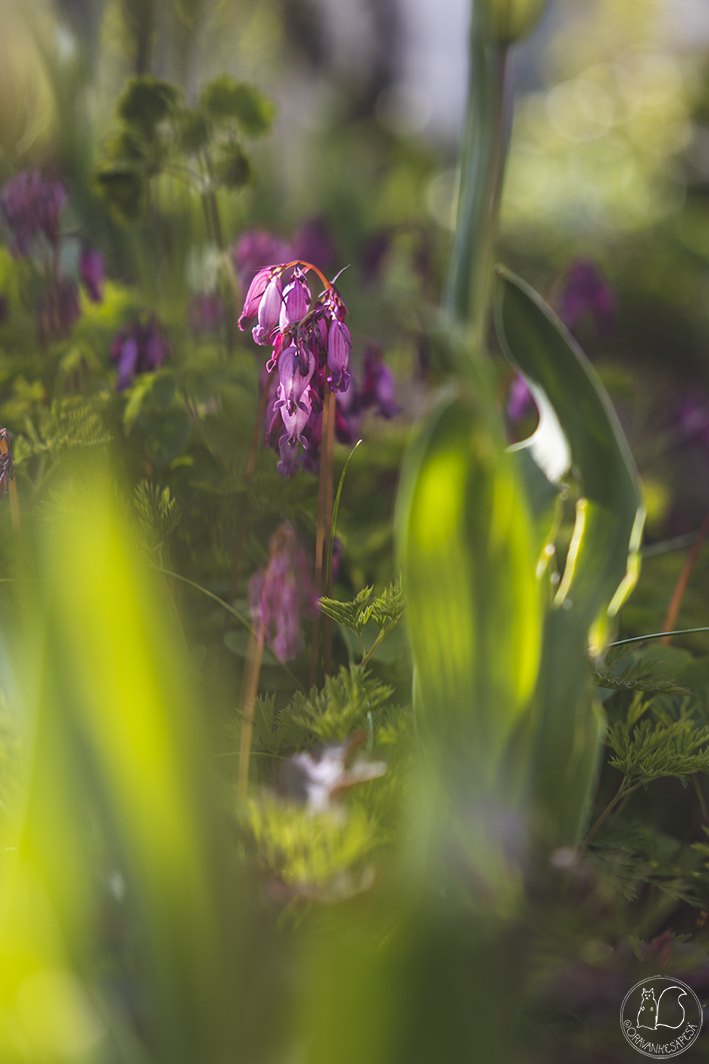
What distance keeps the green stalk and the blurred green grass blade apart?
79 cm

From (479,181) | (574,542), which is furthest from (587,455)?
(479,181)

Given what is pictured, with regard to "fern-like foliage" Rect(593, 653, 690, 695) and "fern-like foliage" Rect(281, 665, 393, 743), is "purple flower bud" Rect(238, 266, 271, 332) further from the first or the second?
"fern-like foliage" Rect(593, 653, 690, 695)

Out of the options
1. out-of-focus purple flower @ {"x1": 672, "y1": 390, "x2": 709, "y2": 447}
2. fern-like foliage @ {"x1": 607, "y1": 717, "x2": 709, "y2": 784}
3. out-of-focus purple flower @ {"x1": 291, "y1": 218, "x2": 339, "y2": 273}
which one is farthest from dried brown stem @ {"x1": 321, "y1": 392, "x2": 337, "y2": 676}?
out-of-focus purple flower @ {"x1": 672, "y1": 390, "x2": 709, "y2": 447}

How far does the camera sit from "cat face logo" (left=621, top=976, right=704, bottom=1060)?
0.46 m

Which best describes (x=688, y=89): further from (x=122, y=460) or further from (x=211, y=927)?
(x=211, y=927)

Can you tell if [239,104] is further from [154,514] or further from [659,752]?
[659,752]

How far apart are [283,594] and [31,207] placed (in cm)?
71

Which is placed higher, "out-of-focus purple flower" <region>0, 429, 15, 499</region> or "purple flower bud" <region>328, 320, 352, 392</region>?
"purple flower bud" <region>328, 320, 352, 392</region>

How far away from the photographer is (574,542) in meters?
0.69

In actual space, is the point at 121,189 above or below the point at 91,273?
above

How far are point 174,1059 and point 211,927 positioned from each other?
79 mm

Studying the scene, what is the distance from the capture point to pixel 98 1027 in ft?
1.19

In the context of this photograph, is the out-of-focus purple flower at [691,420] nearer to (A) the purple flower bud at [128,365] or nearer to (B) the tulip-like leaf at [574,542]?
(B) the tulip-like leaf at [574,542]

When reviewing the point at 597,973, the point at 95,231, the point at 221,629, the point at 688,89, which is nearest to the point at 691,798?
the point at 597,973
